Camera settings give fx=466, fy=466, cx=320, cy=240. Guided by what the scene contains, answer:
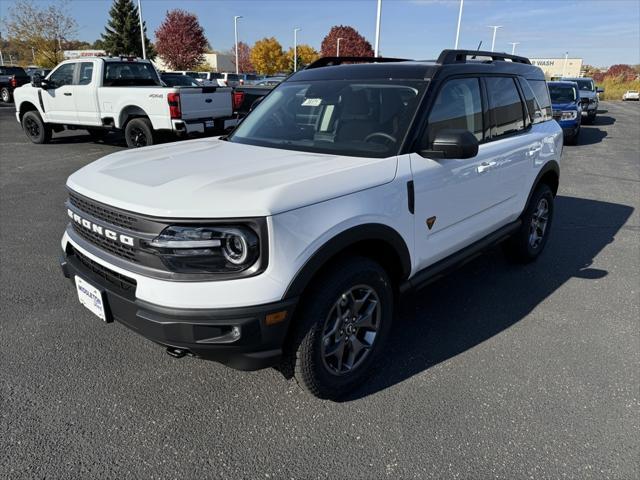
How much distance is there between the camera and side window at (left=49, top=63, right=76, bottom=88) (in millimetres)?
10719

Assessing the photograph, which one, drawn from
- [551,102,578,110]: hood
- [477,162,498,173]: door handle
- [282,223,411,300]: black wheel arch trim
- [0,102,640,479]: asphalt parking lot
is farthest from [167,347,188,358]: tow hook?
[551,102,578,110]: hood

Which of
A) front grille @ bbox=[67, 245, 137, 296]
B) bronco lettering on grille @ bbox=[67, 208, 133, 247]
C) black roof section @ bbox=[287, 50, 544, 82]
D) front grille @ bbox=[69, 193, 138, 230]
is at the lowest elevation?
front grille @ bbox=[67, 245, 137, 296]

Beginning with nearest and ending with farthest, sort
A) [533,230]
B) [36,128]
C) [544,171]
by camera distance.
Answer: [544,171] → [533,230] → [36,128]

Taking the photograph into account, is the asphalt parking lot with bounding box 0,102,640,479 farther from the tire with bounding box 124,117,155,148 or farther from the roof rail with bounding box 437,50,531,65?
the tire with bounding box 124,117,155,148

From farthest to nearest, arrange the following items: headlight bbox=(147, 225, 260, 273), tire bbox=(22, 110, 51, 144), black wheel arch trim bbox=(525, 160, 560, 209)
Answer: tire bbox=(22, 110, 51, 144)
black wheel arch trim bbox=(525, 160, 560, 209)
headlight bbox=(147, 225, 260, 273)

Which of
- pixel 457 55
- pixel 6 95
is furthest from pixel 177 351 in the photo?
pixel 6 95

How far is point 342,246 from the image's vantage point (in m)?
2.35

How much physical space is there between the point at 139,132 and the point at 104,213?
8226 millimetres

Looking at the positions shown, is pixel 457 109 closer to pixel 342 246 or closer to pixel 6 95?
pixel 342 246

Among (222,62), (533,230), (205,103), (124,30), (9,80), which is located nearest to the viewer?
(533,230)

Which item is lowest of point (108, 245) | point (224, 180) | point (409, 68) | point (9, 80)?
point (108, 245)

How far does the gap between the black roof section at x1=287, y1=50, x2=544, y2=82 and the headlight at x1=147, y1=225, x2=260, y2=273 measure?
175cm

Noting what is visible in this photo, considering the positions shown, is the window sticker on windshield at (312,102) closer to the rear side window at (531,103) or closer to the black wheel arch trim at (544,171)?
the rear side window at (531,103)

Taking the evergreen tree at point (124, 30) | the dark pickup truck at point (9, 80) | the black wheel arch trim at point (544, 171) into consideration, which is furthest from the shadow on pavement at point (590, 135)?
the evergreen tree at point (124, 30)
